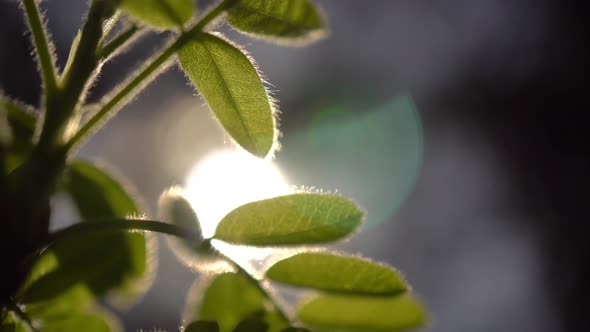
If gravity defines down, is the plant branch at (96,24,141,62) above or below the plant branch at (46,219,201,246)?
above

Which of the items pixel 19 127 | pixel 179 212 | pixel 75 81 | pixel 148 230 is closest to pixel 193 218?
pixel 179 212

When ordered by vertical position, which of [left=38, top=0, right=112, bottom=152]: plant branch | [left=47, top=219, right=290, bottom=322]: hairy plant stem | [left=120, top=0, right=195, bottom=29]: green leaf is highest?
[left=120, top=0, right=195, bottom=29]: green leaf

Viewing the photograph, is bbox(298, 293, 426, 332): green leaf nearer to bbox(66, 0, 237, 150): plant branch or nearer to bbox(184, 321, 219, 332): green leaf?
bbox(184, 321, 219, 332): green leaf

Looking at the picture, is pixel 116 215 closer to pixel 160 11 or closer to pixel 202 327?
pixel 202 327

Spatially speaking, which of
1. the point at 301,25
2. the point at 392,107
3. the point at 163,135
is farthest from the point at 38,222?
the point at 392,107

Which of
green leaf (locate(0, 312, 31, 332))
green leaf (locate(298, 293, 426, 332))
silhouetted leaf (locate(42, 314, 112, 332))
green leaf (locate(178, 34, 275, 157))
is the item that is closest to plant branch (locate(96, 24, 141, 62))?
green leaf (locate(178, 34, 275, 157))

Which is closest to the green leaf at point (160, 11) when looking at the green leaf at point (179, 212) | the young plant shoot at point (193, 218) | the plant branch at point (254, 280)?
the young plant shoot at point (193, 218)

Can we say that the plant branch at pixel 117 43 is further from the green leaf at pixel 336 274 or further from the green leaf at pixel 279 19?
the green leaf at pixel 336 274

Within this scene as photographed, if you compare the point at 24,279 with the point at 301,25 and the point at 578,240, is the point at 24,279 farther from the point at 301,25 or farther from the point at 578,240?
the point at 578,240
